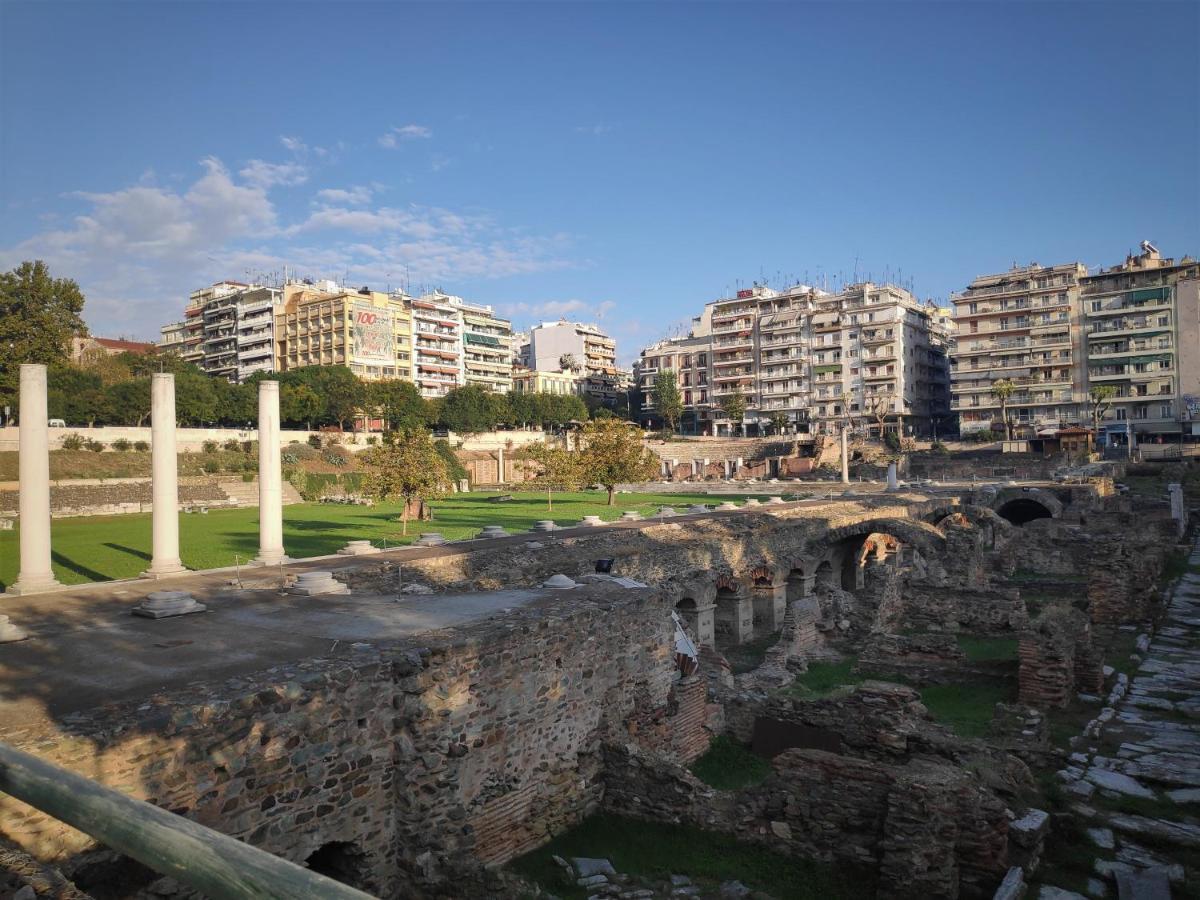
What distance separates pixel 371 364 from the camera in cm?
9500

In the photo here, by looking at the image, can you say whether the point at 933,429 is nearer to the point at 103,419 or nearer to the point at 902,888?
the point at 103,419

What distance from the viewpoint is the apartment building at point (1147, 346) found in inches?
2918

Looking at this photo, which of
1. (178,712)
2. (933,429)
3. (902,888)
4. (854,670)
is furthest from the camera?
(933,429)

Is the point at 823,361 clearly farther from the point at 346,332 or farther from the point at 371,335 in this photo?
the point at 346,332

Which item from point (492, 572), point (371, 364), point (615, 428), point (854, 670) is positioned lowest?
point (854, 670)

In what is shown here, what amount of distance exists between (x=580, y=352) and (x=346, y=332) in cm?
4443

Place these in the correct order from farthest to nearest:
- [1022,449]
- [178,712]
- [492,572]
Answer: [1022,449], [492,572], [178,712]

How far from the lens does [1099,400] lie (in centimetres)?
7481

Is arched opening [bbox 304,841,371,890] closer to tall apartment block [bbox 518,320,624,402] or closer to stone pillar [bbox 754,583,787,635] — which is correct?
stone pillar [bbox 754,583,787,635]

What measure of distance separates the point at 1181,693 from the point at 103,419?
72.3m

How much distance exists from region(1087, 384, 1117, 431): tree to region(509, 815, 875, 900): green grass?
78811 mm

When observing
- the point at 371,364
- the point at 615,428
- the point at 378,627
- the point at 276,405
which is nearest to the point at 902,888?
the point at 378,627

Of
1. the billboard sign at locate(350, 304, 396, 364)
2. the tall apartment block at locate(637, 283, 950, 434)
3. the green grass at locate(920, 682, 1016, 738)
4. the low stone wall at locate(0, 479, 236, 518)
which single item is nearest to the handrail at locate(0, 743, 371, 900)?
the green grass at locate(920, 682, 1016, 738)

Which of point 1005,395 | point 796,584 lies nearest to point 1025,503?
point 796,584
